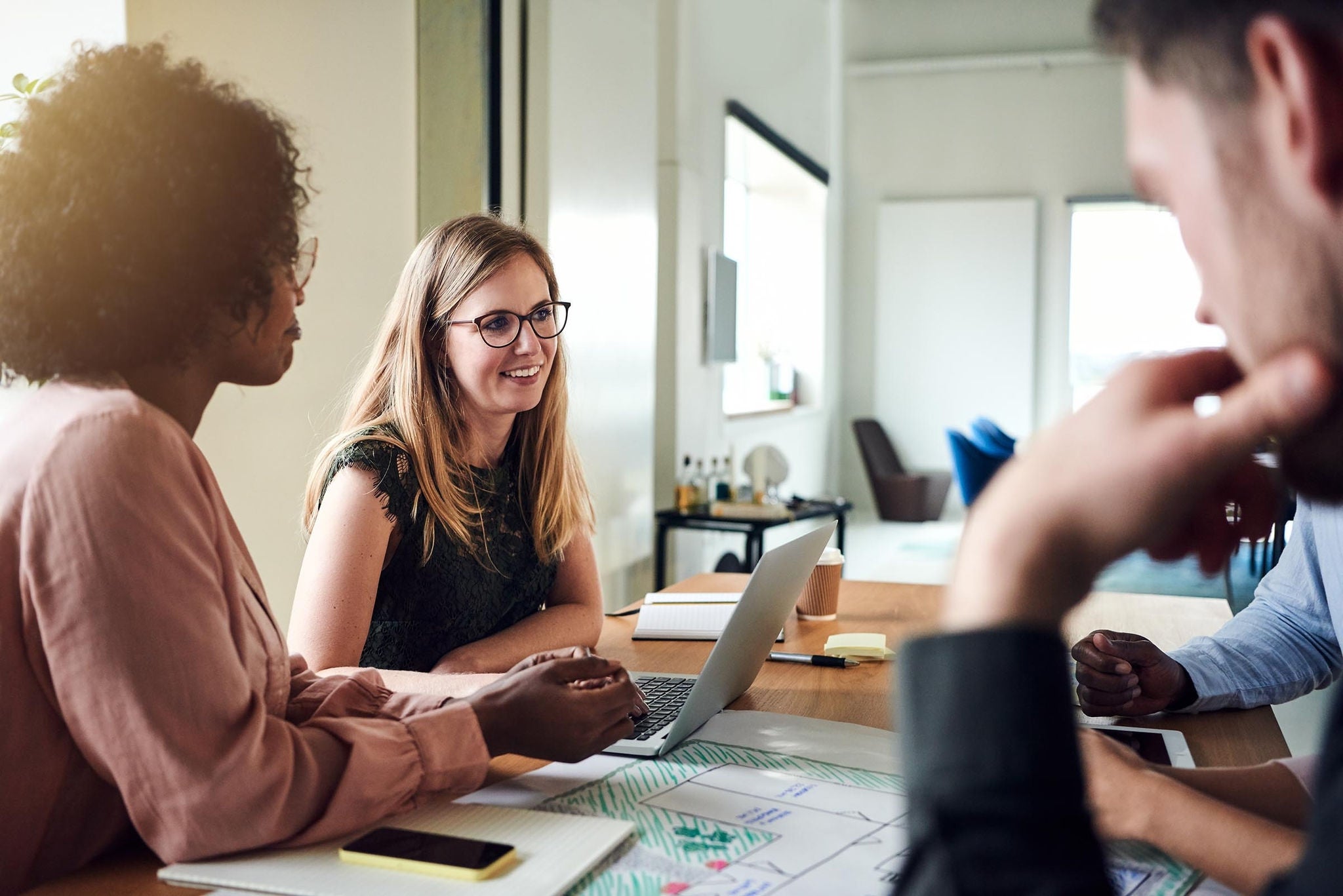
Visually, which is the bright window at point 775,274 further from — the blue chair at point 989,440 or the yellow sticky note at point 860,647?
the yellow sticky note at point 860,647

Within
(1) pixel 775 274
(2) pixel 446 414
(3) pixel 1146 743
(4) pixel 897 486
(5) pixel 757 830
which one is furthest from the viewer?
(4) pixel 897 486

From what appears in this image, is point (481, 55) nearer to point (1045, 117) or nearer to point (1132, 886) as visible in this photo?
point (1132, 886)

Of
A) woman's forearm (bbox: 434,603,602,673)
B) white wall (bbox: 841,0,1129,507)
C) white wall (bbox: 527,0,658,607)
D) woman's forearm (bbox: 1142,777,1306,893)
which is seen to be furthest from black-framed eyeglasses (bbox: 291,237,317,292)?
white wall (bbox: 841,0,1129,507)

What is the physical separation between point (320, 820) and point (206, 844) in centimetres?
9

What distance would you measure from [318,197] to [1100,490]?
8.70 ft

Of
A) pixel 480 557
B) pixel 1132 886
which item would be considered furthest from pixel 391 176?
pixel 1132 886

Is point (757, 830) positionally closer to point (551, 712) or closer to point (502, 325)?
point (551, 712)

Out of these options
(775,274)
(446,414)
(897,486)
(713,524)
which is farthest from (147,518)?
(897,486)

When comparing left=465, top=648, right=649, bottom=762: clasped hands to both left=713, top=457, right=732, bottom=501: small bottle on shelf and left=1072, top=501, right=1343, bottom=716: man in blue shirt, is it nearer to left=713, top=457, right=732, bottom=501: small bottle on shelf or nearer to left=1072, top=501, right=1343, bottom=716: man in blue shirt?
left=1072, top=501, right=1343, bottom=716: man in blue shirt

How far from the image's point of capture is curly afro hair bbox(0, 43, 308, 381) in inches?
36.7

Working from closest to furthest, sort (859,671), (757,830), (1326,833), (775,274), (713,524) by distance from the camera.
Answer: (1326,833), (757,830), (859,671), (713,524), (775,274)

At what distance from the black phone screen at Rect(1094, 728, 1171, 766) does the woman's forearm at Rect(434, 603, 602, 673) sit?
2.50 ft

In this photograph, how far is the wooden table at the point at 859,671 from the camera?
94cm

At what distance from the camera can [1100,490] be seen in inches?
21.1
